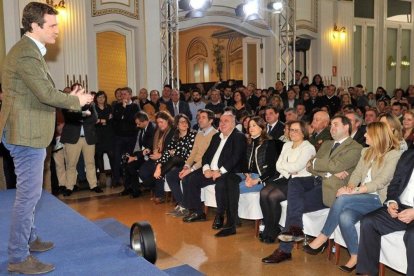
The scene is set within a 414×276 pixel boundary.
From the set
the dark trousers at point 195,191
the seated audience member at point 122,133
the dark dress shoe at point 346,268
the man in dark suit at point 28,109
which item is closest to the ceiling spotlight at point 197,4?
the seated audience member at point 122,133

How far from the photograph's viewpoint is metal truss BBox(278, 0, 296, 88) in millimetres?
10938

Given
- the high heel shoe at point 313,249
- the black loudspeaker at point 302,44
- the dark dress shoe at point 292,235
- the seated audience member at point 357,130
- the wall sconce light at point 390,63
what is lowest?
the high heel shoe at point 313,249

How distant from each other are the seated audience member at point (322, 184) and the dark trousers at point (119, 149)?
3.37 meters

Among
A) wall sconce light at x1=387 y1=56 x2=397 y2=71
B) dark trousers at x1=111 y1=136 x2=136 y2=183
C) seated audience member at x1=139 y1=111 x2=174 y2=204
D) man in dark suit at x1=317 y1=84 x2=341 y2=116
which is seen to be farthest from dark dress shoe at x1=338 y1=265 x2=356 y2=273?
wall sconce light at x1=387 y1=56 x2=397 y2=71

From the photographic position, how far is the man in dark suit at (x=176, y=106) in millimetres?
8164

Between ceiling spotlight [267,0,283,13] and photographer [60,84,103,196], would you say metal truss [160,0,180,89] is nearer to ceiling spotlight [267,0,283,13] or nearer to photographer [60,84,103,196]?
ceiling spotlight [267,0,283,13]

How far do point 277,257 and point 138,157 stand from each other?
10.3 feet

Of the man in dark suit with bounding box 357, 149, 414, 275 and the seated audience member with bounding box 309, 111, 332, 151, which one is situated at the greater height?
the seated audience member with bounding box 309, 111, 332, 151

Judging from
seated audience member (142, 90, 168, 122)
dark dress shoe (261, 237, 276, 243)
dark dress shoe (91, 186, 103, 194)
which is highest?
seated audience member (142, 90, 168, 122)

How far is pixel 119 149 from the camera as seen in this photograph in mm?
7117

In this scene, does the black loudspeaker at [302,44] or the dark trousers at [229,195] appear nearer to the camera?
the dark trousers at [229,195]

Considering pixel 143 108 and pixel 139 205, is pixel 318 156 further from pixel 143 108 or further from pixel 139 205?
pixel 143 108

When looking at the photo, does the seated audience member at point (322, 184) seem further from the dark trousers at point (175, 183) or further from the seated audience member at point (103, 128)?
the seated audience member at point (103, 128)

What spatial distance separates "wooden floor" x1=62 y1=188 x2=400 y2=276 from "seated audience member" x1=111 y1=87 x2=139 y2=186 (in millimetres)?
1160
